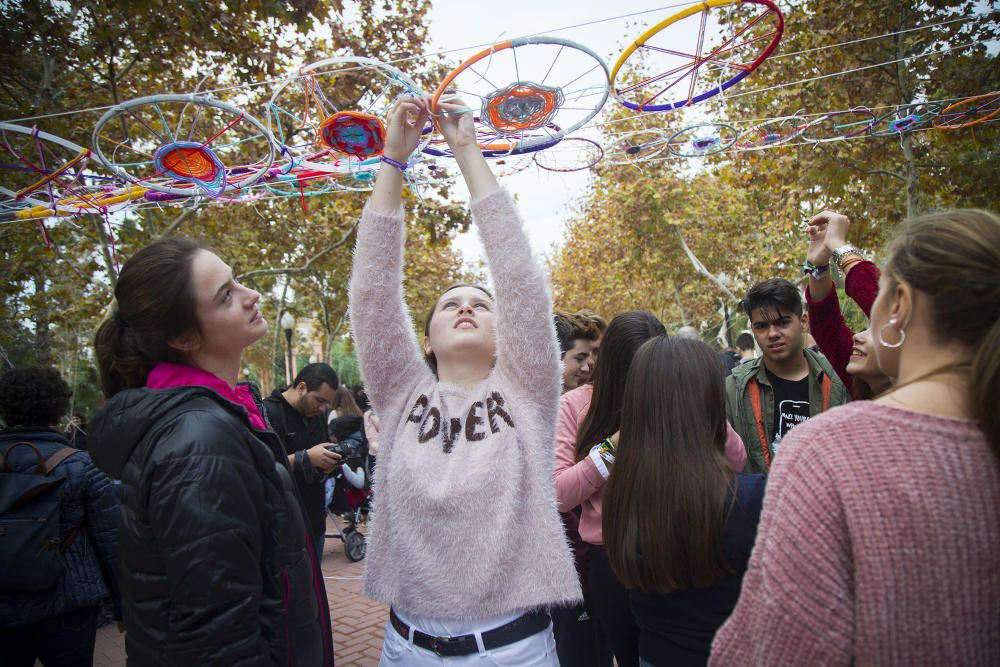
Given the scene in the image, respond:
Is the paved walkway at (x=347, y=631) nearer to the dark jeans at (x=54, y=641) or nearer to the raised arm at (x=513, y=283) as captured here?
the dark jeans at (x=54, y=641)

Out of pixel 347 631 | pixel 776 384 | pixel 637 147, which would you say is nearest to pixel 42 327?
pixel 347 631

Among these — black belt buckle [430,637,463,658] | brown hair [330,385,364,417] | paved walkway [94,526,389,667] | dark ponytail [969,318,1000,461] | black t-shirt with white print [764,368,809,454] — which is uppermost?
dark ponytail [969,318,1000,461]

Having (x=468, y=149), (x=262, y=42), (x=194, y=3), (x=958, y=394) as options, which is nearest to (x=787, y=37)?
(x=262, y=42)

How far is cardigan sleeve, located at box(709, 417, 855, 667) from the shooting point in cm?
104

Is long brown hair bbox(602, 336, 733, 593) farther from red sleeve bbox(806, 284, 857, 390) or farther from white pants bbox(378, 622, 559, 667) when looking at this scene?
red sleeve bbox(806, 284, 857, 390)

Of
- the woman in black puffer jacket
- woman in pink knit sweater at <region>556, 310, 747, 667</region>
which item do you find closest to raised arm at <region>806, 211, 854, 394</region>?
woman in pink knit sweater at <region>556, 310, 747, 667</region>

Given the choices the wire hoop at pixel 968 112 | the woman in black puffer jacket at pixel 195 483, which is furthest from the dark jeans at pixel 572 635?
the wire hoop at pixel 968 112

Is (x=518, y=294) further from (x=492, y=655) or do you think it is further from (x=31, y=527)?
(x=31, y=527)

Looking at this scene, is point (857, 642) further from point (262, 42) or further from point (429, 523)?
point (262, 42)

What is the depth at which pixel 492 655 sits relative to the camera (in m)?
1.62

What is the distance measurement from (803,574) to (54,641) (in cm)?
329

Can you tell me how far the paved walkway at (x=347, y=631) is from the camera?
4441 millimetres

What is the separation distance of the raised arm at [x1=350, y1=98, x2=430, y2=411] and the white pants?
73cm

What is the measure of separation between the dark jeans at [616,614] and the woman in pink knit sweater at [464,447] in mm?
776
